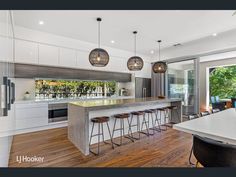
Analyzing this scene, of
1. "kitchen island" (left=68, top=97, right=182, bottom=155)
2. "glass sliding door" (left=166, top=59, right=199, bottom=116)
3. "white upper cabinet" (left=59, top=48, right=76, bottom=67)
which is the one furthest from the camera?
"glass sliding door" (left=166, top=59, right=199, bottom=116)

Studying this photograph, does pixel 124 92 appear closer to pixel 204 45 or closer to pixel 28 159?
pixel 204 45

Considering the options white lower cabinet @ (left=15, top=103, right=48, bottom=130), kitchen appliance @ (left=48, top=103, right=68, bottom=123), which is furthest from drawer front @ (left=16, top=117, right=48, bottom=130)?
kitchen appliance @ (left=48, top=103, right=68, bottom=123)

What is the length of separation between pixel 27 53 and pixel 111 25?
2.50 metres

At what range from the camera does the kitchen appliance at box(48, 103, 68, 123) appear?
4.45 metres

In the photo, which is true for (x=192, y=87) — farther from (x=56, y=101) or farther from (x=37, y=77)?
(x=37, y=77)

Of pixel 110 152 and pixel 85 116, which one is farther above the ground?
pixel 85 116

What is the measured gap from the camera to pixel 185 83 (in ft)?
20.9

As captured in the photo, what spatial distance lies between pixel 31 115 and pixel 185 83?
5917 millimetres

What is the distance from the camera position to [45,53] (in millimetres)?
4434

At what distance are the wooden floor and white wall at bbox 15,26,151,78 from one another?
8.81ft

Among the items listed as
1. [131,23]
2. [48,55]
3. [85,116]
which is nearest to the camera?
[85,116]

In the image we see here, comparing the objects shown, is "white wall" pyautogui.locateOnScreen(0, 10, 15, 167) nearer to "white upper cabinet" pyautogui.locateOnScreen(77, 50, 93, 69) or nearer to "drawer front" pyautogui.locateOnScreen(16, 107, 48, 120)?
"drawer front" pyautogui.locateOnScreen(16, 107, 48, 120)

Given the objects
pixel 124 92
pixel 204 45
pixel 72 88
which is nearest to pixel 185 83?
pixel 204 45

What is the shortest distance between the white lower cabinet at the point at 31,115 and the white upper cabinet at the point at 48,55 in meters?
1.30
